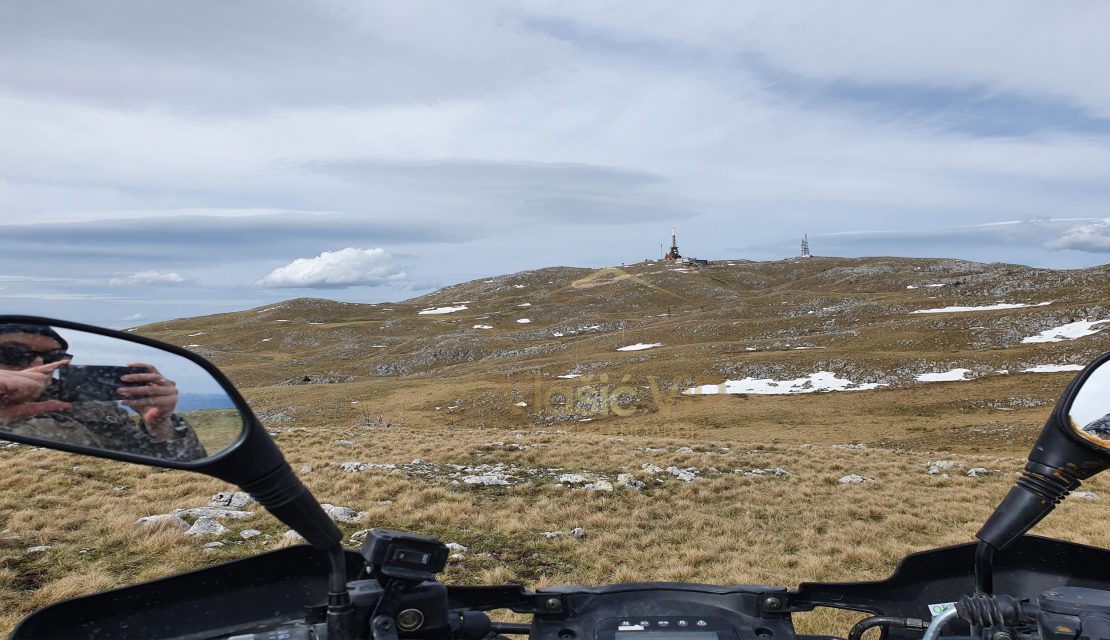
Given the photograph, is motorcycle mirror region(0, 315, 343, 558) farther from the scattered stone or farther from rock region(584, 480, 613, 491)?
the scattered stone

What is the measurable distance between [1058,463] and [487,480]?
13.1m

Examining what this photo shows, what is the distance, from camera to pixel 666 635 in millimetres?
2279

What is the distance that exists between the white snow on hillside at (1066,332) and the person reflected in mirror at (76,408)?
67.5m

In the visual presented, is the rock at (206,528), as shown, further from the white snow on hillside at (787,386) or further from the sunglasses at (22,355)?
the white snow on hillside at (787,386)

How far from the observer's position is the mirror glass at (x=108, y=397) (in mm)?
1671

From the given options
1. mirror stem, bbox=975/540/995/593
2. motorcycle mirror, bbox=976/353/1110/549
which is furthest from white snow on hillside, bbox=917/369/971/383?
mirror stem, bbox=975/540/995/593

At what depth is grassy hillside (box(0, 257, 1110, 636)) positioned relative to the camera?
31.0 feet

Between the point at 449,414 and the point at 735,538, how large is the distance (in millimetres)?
42989

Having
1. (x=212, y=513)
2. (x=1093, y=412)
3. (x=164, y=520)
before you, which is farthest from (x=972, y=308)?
(x=1093, y=412)

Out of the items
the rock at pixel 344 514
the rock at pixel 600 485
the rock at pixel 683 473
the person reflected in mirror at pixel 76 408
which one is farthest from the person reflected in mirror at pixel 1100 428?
the rock at pixel 683 473

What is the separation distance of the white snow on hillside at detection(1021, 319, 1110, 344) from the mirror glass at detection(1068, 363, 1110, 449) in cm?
6499

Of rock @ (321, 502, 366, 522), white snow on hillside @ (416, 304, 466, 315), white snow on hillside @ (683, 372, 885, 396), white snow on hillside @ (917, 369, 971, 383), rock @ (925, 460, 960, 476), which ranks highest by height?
white snow on hillside @ (416, 304, 466, 315)

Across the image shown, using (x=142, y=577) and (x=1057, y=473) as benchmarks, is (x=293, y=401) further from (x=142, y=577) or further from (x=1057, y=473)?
(x=1057, y=473)

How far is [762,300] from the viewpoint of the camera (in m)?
108
